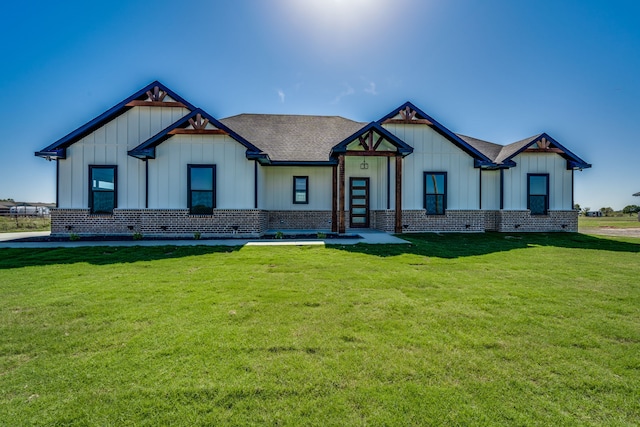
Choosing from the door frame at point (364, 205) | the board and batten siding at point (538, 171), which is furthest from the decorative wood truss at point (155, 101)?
the board and batten siding at point (538, 171)

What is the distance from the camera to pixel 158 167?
12.5m

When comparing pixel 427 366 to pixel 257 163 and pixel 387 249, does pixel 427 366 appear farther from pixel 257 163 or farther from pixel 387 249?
pixel 257 163

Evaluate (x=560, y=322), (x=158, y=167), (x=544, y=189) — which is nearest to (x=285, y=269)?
(x=560, y=322)

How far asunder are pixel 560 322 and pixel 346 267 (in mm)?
A: 4009

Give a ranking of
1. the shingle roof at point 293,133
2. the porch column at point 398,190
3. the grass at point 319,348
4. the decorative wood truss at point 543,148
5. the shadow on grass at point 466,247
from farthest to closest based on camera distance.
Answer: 1. the shingle roof at point 293,133
2. the decorative wood truss at point 543,148
3. the porch column at point 398,190
4. the shadow on grass at point 466,247
5. the grass at point 319,348

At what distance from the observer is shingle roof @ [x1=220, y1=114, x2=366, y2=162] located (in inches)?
593

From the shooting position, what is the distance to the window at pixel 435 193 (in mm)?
14391

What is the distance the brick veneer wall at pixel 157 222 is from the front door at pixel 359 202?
547 centimetres

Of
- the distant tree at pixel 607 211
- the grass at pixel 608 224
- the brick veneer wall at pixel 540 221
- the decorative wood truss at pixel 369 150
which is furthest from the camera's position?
the distant tree at pixel 607 211

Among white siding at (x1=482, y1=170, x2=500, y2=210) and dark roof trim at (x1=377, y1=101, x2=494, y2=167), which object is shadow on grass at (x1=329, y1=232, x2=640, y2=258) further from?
dark roof trim at (x1=377, y1=101, x2=494, y2=167)

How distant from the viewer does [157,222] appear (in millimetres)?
12445

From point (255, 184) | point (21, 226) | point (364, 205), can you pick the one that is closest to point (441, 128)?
point (364, 205)

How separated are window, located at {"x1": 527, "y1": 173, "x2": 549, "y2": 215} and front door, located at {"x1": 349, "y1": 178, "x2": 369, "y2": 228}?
8.60 metres

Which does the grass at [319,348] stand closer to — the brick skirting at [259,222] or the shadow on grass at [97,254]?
the shadow on grass at [97,254]
